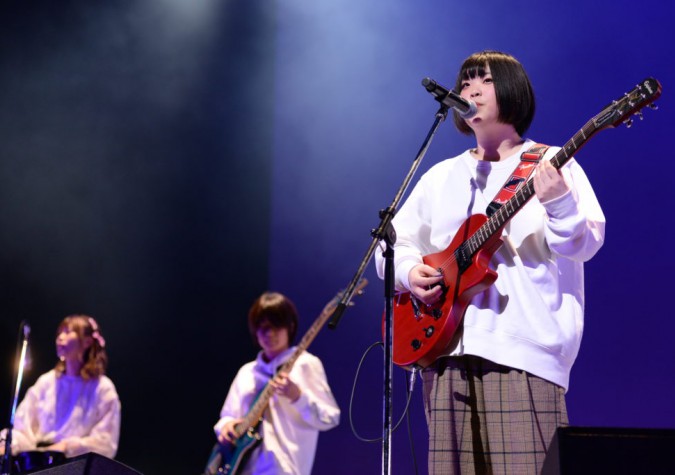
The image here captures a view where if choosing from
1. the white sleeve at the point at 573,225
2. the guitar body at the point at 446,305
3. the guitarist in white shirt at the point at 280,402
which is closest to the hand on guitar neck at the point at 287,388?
the guitarist in white shirt at the point at 280,402

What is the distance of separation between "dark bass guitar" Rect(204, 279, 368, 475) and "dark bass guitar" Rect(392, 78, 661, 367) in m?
2.04

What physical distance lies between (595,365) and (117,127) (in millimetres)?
3827

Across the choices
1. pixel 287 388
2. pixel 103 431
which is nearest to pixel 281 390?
pixel 287 388

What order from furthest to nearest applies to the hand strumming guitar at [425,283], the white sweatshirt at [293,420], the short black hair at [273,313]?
1. the short black hair at [273,313]
2. the white sweatshirt at [293,420]
3. the hand strumming guitar at [425,283]

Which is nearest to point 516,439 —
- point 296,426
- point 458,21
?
point 296,426

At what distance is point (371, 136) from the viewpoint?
16.9ft

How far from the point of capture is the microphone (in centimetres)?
242

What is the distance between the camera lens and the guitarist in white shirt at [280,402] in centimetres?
453

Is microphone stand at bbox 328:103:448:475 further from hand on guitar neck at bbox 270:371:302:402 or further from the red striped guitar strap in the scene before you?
hand on guitar neck at bbox 270:371:302:402

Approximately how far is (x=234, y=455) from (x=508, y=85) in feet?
9.55

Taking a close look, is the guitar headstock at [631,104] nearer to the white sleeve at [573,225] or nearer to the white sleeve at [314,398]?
the white sleeve at [573,225]

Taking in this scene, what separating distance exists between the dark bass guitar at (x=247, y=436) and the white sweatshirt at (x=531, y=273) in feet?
6.79

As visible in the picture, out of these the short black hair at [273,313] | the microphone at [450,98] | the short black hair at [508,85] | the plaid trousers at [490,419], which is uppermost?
the short black hair at [508,85]

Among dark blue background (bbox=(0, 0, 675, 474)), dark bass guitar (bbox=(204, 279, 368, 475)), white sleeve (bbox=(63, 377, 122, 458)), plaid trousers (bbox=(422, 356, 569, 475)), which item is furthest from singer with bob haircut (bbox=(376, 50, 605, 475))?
white sleeve (bbox=(63, 377, 122, 458))
